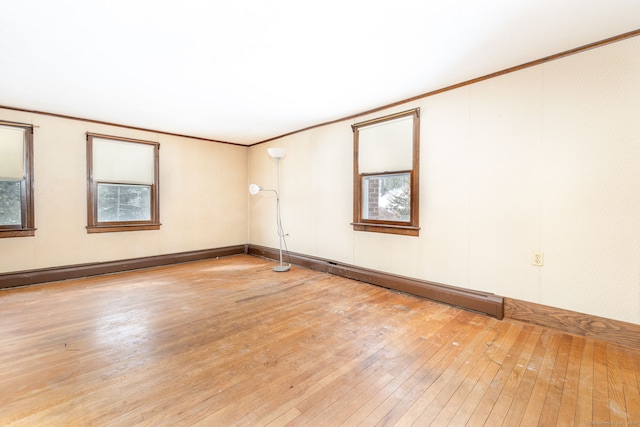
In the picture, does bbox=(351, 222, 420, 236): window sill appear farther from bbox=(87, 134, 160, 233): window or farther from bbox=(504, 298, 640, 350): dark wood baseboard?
bbox=(87, 134, 160, 233): window

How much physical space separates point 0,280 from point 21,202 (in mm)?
1034

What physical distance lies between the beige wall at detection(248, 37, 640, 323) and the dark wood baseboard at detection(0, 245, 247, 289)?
11.5ft

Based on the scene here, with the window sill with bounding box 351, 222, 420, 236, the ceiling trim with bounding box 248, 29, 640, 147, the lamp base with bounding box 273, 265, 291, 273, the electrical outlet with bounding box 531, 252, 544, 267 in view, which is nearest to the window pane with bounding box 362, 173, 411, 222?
the window sill with bounding box 351, 222, 420, 236

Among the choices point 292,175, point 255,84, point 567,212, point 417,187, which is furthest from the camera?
point 292,175

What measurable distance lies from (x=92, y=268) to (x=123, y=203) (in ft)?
3.56

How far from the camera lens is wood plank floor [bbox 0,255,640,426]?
1.47 metres

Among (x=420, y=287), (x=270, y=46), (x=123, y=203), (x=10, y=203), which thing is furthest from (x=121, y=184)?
(x=420, y=287)

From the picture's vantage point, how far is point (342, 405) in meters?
1.53

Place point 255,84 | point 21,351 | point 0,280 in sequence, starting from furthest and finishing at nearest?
point 0,280
point 255,84
point 21,351

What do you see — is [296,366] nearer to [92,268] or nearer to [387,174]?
[387,174]

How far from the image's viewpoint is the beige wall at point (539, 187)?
2.18 meters

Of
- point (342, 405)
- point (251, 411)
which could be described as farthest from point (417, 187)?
point (251, 411)

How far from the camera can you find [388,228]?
3.65m

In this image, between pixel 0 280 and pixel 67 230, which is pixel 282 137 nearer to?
pixel 67 230
